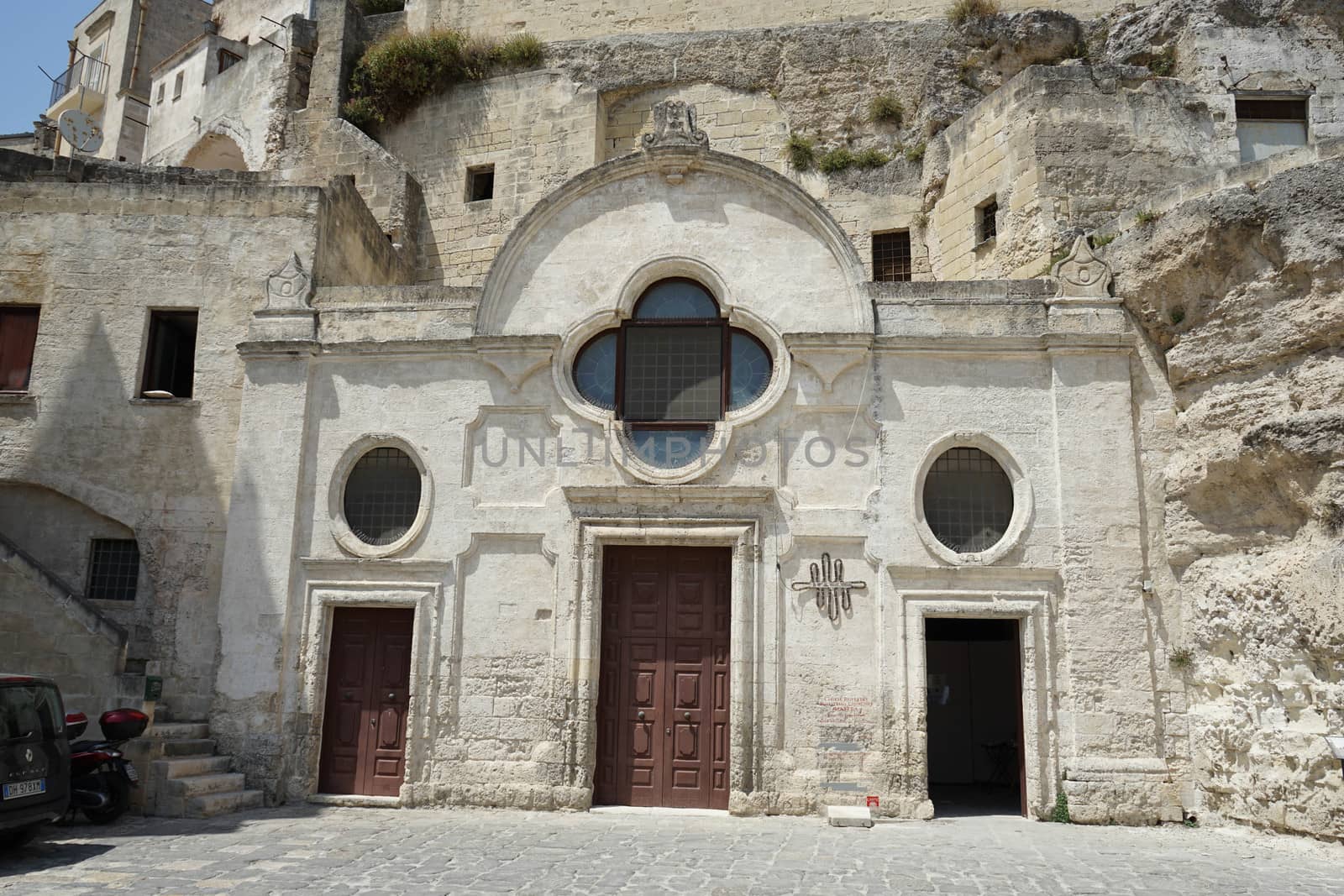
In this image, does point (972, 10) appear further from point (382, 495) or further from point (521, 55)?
point (382, 495)

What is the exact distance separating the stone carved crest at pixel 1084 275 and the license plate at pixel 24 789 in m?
10.7

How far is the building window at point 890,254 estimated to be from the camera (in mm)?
18266

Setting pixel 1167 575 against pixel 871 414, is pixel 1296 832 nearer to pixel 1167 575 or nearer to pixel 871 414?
pixel 1167 575

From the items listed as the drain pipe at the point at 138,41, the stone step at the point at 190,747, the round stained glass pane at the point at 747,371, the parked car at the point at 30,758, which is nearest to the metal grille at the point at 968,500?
the round stained glass pane at the point at 747,371

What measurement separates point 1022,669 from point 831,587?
2092 millimetres

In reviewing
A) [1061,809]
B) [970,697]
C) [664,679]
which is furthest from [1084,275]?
[970,697]

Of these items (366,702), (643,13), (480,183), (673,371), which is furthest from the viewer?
(643,13)

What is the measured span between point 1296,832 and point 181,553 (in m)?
11.9

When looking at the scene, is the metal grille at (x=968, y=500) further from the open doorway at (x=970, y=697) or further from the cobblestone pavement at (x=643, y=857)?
the open doorway at (x=970, y=697)

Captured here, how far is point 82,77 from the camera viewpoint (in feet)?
118

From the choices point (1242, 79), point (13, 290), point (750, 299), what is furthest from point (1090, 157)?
point (13, 290)

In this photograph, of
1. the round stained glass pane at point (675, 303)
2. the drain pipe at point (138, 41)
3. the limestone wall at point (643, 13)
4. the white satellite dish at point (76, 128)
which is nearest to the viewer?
the round stained glass pane at point (675, 303)

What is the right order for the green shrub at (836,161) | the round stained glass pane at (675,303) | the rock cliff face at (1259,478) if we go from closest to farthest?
the rock cliff face at (1259,478) → the round stained glass pane at (675,303) → the green shrub at (836,161)

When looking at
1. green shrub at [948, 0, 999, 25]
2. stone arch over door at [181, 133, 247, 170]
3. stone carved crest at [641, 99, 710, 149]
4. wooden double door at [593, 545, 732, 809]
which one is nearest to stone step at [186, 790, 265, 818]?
wooden double door at [593, 545, 732, 809]
